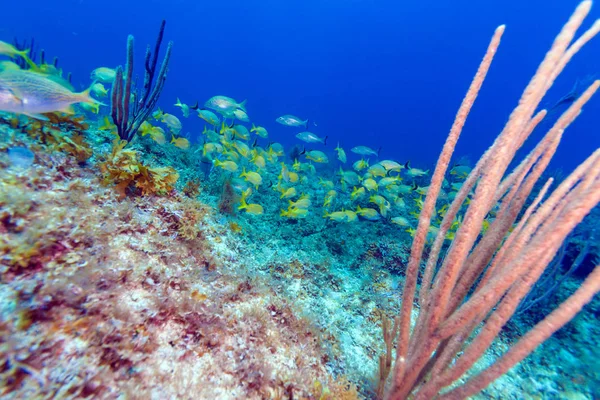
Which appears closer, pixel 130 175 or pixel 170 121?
pixel 130 175

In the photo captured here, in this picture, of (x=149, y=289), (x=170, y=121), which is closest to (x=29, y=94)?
(x=149, y=289)

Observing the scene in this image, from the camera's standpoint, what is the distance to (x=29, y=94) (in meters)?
2.53

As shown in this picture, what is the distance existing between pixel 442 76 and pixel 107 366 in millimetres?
113743

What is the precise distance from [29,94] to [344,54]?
391 ft

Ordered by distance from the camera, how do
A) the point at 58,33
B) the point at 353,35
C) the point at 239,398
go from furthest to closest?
the point at 353,35
the point at 58,33
the point at 239,398

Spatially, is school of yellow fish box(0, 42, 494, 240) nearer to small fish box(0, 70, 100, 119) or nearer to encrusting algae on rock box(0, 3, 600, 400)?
small fish box(0, 70, 100, 119)

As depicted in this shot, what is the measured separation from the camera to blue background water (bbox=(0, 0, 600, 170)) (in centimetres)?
7194

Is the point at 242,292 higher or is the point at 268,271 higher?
the point at 268,271

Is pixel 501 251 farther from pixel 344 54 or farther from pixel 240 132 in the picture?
pixel 344 54

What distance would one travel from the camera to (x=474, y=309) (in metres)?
1.61

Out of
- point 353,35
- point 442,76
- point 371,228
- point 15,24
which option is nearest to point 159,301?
point 371,228

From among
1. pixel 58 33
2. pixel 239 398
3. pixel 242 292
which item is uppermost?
pixel 58 33

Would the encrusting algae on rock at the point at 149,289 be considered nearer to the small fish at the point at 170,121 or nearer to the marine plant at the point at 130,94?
the marine plant at the point at 130,94

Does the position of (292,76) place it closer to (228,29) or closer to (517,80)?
(228,29)
